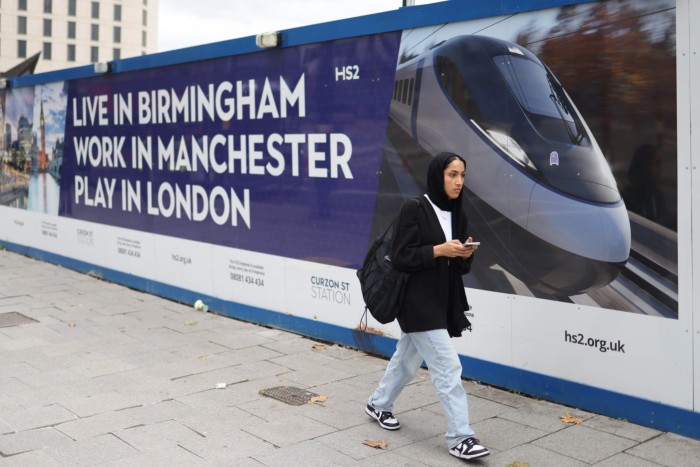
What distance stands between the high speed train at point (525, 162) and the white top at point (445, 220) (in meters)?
1.18

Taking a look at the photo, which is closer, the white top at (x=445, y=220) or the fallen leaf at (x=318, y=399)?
the white top at (x=445, y=220)

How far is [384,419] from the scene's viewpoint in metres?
5.46

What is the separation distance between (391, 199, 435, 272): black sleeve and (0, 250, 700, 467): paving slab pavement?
1.18 meters

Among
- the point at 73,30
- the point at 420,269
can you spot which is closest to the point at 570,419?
the point at 420,269

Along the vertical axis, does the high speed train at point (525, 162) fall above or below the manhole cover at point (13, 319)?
above

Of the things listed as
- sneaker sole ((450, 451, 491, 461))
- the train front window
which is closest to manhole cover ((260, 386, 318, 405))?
sneaker sole ((450, 451, 491, 461))

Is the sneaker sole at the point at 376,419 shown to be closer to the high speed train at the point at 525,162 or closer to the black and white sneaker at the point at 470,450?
the black and white sneaker at the point at 470,450

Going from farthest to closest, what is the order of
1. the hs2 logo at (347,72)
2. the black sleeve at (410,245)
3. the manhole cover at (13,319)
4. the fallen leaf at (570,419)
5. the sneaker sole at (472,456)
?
the manhole cover at (13,319)
the hs2 logo at (347,72)
the fallen leaf at (570,419)
the black sleeve at (410,245)
the sneaker sole at (472,456)

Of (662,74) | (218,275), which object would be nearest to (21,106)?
(218,275)

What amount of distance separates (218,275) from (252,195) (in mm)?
1191

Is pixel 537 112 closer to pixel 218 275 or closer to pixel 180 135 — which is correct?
pixel 218 275

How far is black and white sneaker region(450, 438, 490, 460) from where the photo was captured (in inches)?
186

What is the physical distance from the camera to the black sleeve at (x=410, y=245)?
16.0ft

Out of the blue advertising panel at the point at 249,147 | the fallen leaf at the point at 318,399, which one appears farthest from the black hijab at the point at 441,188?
the blue advertising panel at the point at 249,147
